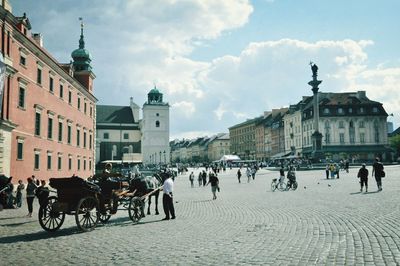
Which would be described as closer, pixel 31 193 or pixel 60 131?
pixel 31 193

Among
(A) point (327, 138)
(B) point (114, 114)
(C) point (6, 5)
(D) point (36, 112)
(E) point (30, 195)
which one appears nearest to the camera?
(E) point (30, 195)

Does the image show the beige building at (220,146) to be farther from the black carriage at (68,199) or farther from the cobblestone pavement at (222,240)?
the black carriage at (68,199)

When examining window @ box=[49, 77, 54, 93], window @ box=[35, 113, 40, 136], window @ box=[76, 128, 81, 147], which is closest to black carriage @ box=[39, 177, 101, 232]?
window @ box=[35, 113, 40, 136]

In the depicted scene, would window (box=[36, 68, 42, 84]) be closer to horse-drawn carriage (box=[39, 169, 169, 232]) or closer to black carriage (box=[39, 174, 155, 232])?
horse-drawn carriage (box=[39, 169, 169, 232])

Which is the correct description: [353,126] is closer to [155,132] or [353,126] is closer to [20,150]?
[155,132]

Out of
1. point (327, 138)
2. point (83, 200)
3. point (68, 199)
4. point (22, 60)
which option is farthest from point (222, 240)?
point (327, 138)

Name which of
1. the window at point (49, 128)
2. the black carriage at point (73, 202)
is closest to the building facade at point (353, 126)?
the window at point (49, 128)

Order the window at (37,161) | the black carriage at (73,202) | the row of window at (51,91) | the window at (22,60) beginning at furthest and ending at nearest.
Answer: the window at (37,161) → the row of window at (51,91) → the window at (22,60) → the black carriage at (73,202)

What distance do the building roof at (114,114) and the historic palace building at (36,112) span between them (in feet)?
187

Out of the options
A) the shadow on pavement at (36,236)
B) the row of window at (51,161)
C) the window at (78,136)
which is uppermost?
the window at (78,136)

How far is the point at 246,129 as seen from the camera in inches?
5325

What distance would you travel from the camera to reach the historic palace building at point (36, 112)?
25422 mm

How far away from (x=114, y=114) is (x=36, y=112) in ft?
251

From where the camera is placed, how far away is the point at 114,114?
107 metres
